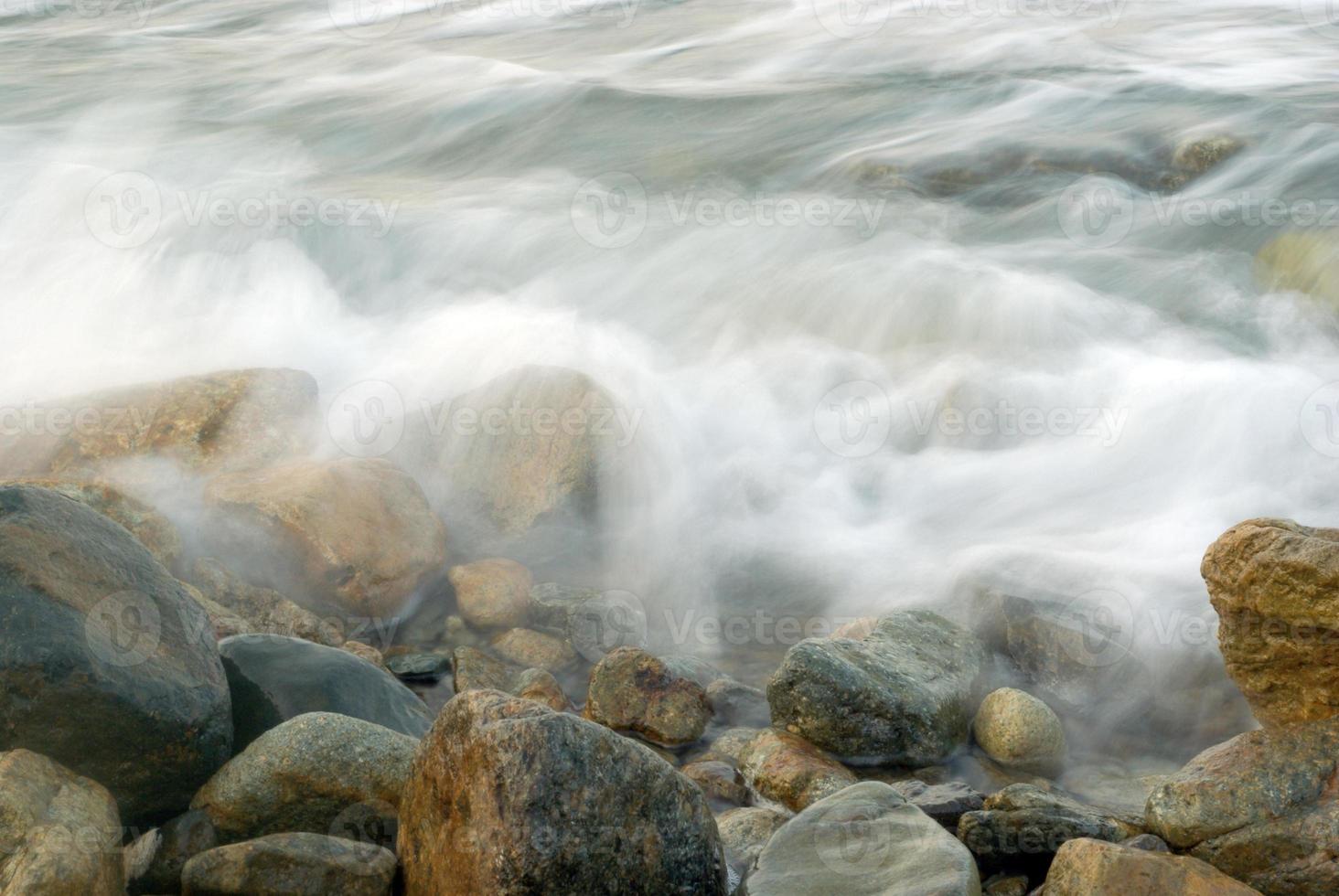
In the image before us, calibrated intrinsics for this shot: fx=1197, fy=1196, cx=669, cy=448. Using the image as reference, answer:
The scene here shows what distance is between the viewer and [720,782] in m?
4.45

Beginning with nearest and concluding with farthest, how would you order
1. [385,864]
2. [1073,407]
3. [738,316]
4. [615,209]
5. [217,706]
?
1. [385,864]
2. [217,706]
3. [1073,407]
4. [738,316]
5. [615,209]

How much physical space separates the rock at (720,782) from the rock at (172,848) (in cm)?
166

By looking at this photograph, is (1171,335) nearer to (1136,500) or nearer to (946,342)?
(946,342)

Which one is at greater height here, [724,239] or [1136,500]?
[724,239]

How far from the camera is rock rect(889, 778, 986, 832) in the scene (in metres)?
3.88

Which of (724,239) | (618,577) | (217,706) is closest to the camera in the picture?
(217,706)

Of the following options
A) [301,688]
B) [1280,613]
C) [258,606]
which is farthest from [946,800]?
[258,606]

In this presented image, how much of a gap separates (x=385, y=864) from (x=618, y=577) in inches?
129

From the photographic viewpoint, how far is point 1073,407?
770 centimetres

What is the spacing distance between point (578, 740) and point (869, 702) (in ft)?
5.88

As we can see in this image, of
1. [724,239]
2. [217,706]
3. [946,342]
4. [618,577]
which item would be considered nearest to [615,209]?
[724,239]

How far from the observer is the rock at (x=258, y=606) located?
17.6 ft

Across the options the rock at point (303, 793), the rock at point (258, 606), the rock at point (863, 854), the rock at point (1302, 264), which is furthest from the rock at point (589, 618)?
the rock at point (1302, 264)

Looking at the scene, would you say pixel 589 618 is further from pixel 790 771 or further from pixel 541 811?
pixel 541 811
